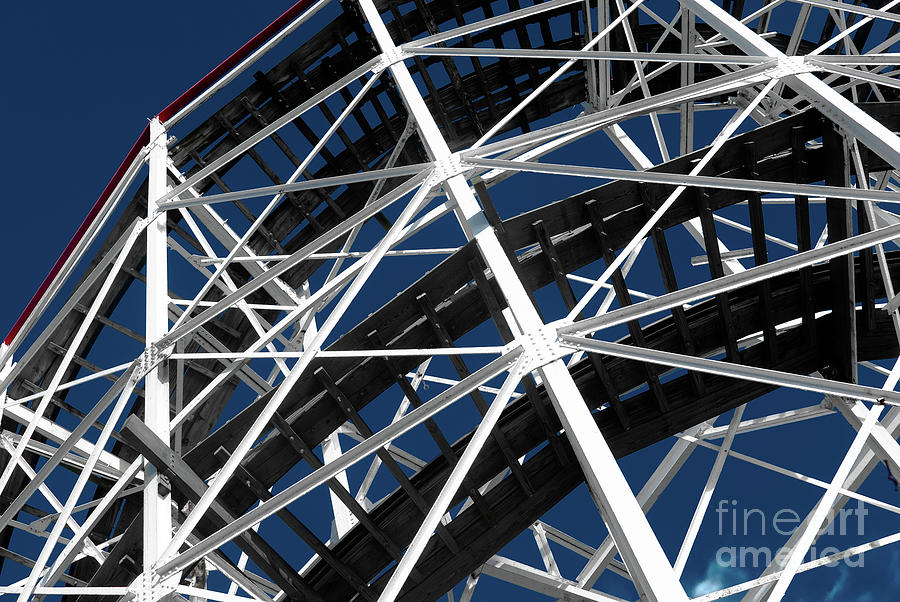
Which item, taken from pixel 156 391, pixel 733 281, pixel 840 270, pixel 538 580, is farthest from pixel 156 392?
pixel 840 270

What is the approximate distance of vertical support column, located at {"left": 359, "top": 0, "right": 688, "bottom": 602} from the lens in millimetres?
5367

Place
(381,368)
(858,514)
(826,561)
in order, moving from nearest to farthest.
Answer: (381,368) < (826,561) < (858,514)

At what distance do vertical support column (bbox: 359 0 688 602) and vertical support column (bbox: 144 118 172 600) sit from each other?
9.15 feet

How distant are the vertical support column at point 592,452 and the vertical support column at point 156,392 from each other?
2788mm

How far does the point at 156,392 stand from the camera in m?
8.76

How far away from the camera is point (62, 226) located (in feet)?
104

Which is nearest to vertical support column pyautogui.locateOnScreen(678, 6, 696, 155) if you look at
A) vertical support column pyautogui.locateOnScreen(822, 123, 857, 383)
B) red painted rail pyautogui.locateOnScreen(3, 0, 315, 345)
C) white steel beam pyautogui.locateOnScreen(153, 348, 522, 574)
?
vertical support column pyautogui.locateOnScreen(822, 123, 857, 383)

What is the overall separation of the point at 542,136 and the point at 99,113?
2840cm

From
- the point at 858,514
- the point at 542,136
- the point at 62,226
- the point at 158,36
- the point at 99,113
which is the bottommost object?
the point at 858,514

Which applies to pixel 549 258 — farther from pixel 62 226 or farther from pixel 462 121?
pixel 62 226

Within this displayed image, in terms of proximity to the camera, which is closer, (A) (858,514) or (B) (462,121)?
(B) (462,121)

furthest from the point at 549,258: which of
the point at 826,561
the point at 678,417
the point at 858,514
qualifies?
the point at 858,514

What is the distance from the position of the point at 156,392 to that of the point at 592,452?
196 inches

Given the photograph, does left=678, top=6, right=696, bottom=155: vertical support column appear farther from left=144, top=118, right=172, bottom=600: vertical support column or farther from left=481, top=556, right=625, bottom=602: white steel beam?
left=144, top=118, right=172, bottom=600: vertical support column
